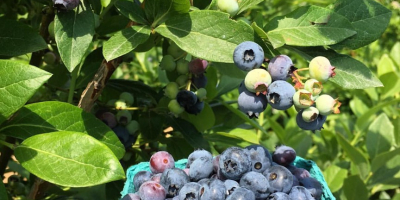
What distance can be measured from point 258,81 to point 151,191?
0.72 ft

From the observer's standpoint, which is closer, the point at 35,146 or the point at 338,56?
the point at 35,146

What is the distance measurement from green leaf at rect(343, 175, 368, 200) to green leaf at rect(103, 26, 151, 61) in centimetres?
69

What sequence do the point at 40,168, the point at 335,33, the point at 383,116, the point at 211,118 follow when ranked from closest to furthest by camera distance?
the point at 40,168 < the point at 335,33 < the point at 211,118 < the point at 383,116

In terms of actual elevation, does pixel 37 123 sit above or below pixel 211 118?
above

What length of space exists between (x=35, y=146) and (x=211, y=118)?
20.3 inches

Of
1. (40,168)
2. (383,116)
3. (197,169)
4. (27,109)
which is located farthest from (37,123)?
(383,116)

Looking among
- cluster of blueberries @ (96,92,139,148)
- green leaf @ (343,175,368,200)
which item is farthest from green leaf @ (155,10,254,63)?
green leaf @ (343,175,368,200)

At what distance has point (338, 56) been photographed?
0.75 m

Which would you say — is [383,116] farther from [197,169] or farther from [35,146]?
→ [35,146]

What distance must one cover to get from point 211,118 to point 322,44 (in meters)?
0.44

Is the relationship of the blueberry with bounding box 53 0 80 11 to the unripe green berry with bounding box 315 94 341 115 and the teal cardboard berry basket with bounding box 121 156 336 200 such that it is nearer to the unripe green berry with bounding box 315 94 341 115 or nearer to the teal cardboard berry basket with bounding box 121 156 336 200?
the teal cardboard berry basket with bounding box 121 156 336 200

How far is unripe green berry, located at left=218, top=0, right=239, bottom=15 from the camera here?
750 millimetres

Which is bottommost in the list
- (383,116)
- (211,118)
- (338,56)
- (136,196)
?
(383,116)

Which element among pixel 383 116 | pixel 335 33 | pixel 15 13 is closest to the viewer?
pixel 335 33
